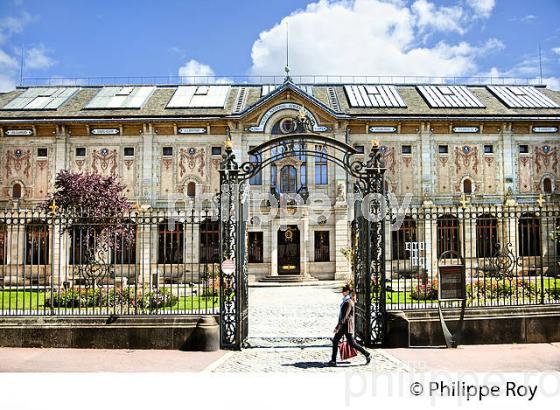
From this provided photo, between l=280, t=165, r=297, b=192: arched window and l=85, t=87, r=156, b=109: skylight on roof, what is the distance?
35.8 ft

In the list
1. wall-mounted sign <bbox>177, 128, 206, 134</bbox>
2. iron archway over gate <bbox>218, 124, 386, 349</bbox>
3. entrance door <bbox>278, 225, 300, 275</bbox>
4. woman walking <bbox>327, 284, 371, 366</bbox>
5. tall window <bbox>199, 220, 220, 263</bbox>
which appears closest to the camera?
woman walking <bbox>327, 284, 371, 366</bbox>

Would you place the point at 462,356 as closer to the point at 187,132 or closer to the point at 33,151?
the point at 187,132

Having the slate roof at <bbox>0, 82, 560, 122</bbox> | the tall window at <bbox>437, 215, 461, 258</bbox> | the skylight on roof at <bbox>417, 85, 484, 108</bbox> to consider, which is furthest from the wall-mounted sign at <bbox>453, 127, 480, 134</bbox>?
the tall window at <bbox>437, 215, 461, 258</bbox>

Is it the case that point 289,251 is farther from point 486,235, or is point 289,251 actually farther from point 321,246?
point 486,235

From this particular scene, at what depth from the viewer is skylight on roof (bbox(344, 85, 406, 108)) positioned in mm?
36219

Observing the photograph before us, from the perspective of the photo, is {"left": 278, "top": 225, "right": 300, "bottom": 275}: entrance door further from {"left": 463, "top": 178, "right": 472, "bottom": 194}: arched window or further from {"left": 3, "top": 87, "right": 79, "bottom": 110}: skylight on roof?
{"left": 3, "top": 87, "right": 79, "bottom": 110}: skylight on roof

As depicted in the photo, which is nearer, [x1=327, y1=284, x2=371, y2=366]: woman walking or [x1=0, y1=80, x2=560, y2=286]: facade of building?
[x1=327, y1=284, x2=371, y2=366]: woman walking

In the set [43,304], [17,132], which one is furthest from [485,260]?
[17,132]

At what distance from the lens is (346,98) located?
123 ft

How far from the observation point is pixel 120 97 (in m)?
37.6

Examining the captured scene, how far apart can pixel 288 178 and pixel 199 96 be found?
9.35m

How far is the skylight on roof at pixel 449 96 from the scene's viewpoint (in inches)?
1436

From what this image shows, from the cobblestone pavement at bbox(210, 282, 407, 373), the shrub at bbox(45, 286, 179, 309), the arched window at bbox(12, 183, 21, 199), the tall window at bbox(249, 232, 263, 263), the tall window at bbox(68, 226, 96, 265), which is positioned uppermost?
the arched window at bbox(12, 183, 21, 199)

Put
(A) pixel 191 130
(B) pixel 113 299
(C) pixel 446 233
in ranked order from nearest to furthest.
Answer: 1. (B) pixel 113 299
2. (C) pixel 446 233
3. (A) pixel 191 130
